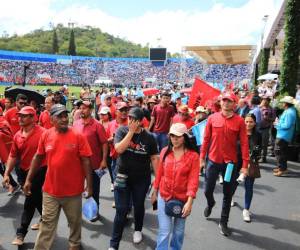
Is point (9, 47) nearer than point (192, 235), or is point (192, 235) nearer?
point (192, 235)

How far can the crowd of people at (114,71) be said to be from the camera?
53250 mm

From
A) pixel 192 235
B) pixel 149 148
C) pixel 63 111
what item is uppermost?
pixel 63 111

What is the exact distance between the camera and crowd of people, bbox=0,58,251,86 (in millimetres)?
53250

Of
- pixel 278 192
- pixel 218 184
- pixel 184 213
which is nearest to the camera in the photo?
pixel 184 213

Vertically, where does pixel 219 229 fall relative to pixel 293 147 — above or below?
below

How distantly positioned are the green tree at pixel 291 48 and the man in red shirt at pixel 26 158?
9.31 meters

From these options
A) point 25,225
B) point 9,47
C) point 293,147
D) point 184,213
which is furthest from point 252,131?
point 9,47

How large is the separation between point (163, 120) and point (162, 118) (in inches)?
A: 2.2

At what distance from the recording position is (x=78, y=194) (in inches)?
151

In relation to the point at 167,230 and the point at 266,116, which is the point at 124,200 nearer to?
the point at 167,230

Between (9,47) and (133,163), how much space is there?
12443cm

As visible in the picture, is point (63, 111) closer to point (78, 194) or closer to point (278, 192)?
point (78, 194)

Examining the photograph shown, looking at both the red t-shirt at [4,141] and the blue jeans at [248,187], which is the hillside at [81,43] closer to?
the red t-shirt at [4,141]

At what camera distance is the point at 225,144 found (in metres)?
4.82
